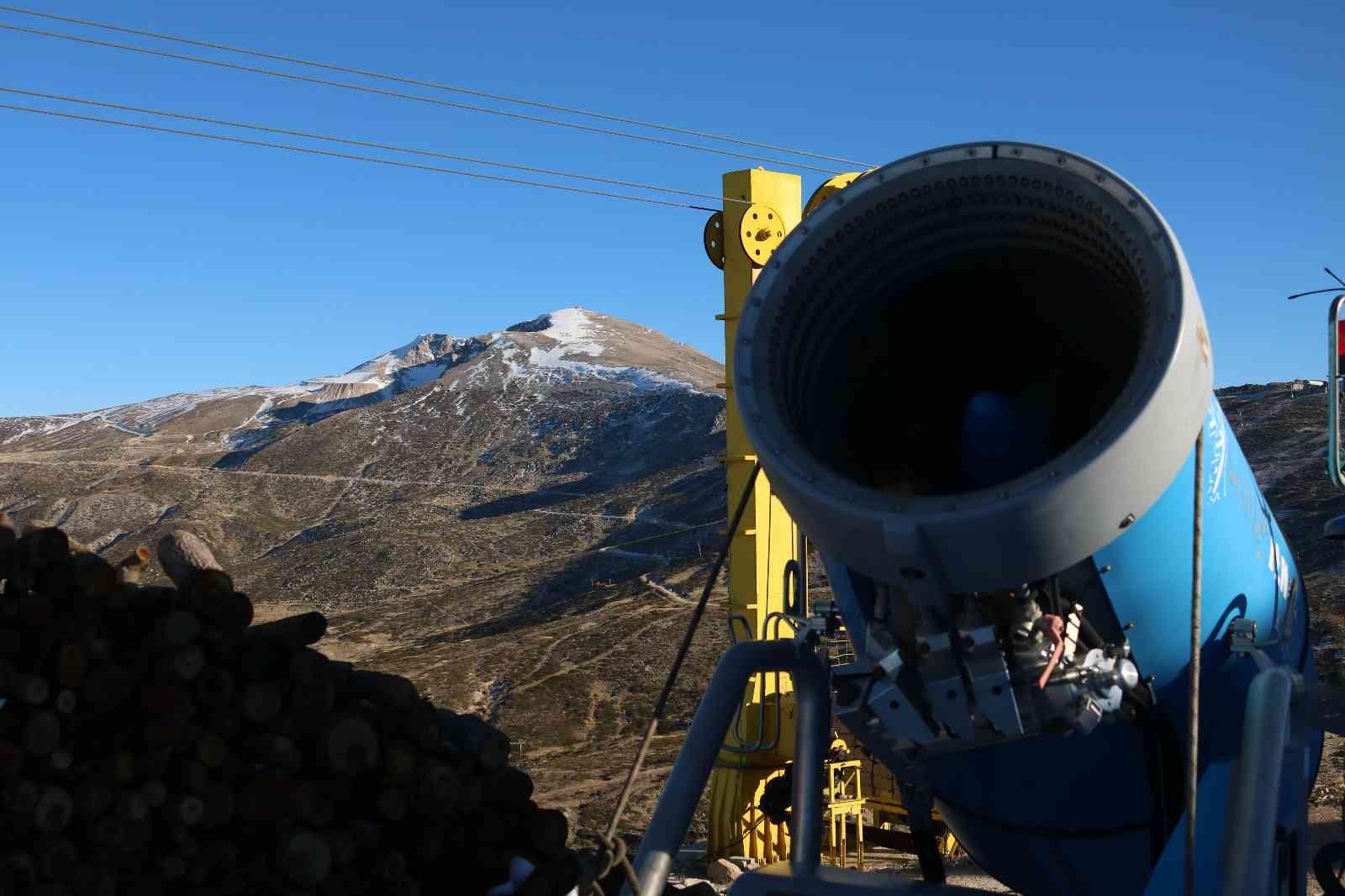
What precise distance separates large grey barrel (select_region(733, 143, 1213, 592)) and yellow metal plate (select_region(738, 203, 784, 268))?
726 centimetres

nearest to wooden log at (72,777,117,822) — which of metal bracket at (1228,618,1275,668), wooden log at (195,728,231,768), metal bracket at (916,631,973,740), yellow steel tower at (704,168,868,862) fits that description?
wooden log at (195,728,231,768)

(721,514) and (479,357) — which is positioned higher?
(479,357)

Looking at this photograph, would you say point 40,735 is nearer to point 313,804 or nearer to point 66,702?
point 66,702

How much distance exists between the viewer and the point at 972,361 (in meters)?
5.25

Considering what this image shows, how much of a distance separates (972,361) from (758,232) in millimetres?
7304

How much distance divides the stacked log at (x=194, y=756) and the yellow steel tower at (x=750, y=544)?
6974mm

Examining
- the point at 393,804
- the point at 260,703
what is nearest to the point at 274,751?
Answer: the point at 260,703

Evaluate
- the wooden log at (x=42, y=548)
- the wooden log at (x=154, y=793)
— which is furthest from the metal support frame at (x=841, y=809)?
the wooden log at (x=42, y=548)

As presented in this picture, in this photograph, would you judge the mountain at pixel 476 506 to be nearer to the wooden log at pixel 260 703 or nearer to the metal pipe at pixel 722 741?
the wooden log at pixel 260 703

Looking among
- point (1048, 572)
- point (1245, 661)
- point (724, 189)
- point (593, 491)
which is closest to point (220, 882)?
point (1048, 572)

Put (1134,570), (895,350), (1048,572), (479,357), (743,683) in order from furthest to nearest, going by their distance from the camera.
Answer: (479,357), (743,683), (895,350), (1134,570), (1048,572)

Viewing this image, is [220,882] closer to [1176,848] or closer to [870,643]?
[870,643]

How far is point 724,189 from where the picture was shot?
41.0ft

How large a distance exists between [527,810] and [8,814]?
6.92 ft
